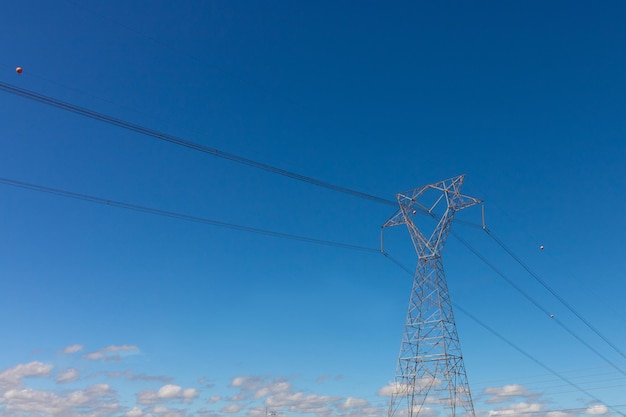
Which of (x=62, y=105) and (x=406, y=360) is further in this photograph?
(x=406, y=360)

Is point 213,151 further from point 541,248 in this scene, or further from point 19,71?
point 541,248

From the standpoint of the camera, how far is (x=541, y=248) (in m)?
58.3

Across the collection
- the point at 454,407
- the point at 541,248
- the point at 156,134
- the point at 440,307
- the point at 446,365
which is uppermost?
the point at 541,248

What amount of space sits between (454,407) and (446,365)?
4025 millimetres

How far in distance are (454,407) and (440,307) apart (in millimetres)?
9607

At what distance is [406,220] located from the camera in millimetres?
57031

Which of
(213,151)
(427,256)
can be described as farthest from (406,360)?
(213,151)

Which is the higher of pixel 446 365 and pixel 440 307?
pixel 440 307

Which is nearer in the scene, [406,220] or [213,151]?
[213,151]

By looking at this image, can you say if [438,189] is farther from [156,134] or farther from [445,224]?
[156,134]

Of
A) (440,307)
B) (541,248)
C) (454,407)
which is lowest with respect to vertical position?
(454,407)

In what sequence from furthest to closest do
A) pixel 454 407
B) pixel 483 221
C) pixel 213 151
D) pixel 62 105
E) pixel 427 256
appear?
pixel 483 221, pixel 427 256, pixel 454 407, pixel 213 151, pixel 62 105

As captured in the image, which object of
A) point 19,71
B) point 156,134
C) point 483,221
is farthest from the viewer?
point 483,221

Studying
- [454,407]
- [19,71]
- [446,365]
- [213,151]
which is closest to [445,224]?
[446,365]
